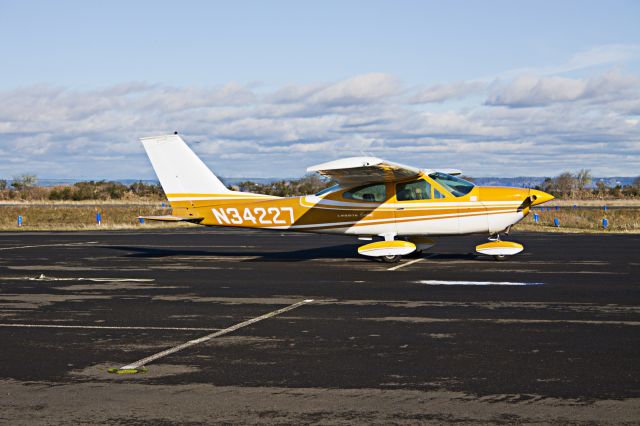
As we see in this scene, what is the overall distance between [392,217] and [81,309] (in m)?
9.54

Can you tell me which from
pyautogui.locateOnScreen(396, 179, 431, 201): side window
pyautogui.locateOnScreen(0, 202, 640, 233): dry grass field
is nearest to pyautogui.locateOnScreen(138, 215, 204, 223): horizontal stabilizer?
pyautogui.locateOnScreen(396, 179, 431, 201): side window

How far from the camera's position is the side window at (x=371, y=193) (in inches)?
779

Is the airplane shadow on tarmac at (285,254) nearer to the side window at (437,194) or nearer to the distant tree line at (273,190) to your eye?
the side window at (437,194)

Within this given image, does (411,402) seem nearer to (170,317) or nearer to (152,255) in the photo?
(170,317)

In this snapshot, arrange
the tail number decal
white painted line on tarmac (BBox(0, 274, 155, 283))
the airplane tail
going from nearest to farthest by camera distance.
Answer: white painted line on tarmac (BBox(0, 274, 155, 283)), the tail number decal, the airplane tail

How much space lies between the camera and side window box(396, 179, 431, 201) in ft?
64.3

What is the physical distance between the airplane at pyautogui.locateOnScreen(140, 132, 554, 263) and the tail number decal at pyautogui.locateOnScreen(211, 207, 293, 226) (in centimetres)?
3

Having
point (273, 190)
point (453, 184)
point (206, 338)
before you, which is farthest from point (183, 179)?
point (273, 190)

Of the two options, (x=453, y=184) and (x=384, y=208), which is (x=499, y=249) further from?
(x=384, y=208)

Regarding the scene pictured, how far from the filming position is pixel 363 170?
18.5m

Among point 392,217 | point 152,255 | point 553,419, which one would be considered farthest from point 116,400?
point 152,255

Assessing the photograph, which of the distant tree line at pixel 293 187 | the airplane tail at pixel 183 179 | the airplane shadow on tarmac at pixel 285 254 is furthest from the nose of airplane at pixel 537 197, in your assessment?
the distant tree line at pixel 293 187

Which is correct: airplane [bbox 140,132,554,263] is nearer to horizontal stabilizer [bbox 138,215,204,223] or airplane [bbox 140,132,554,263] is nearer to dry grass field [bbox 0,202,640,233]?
horizontal stabilizer [bbox 138,215,204,223]

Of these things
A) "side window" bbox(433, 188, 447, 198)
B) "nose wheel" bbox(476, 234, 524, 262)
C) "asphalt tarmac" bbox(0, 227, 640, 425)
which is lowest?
"asphalt tarmac" bbox(0, 227, 640, 425)
